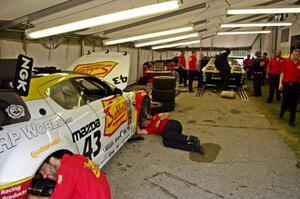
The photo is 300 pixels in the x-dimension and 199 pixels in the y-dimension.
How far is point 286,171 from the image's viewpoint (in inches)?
144

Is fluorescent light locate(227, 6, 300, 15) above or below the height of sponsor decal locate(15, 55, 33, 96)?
above

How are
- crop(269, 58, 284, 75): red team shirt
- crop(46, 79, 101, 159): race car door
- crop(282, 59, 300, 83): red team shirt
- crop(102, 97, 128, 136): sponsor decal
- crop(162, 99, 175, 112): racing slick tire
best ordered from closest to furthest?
crop(46, 79, 101, 159): race car door, crop(102, 97, 128, 136): sponsor decal, crop(282, 59, 300, 83): red team shirt, crop(162, 99, 175, 112): racing slick tire, crop(269, 58, 284, 75): red team shirt

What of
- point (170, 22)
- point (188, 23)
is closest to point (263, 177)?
point (170, 22)

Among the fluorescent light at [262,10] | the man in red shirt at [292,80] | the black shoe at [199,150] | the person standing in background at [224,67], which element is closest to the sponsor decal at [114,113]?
the black shoe at [199,150]

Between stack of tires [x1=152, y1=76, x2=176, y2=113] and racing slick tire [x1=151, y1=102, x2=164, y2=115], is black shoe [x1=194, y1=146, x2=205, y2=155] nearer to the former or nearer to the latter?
racing slick tire [x1=151, y1=102, x2=164, y2=115]

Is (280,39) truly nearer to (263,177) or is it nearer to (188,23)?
(188,23)

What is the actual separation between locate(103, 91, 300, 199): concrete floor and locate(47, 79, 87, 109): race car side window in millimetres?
1133

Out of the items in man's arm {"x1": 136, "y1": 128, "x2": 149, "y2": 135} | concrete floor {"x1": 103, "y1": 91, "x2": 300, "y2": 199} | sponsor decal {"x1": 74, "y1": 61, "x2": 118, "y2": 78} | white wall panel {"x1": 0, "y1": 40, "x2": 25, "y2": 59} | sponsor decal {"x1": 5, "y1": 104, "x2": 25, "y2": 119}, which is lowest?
concrete floor {"x1": 103, "y1": 91, "x2": 300, "y2": 199}

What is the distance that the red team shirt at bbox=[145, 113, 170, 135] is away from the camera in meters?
4.97

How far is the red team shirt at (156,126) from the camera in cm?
497

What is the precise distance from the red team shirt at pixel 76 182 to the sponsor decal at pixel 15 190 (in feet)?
1.05

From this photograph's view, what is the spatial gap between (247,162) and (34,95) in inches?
126

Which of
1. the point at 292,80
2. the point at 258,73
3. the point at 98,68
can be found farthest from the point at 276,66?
the point at 98,68

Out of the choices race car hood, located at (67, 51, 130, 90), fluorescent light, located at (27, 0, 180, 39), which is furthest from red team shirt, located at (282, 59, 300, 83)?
race car hood, located at (67, 51, 130, 90)
